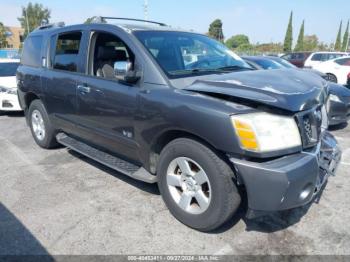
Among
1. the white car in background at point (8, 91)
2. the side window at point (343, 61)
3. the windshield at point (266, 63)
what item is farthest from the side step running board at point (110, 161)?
the side window at point (343, 61)

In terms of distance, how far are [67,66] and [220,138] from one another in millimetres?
2720

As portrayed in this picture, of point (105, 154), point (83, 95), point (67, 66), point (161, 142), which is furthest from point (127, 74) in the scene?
point (67, 66)

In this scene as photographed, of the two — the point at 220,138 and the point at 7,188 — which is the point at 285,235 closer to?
the point at 220,138

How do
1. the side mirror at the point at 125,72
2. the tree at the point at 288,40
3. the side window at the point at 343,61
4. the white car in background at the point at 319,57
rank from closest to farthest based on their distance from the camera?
the side mirror at the point at 125,72 → the side window at the point at 343,61 → the white car in background at the point at 319,57 → the tree at the point at 288,40

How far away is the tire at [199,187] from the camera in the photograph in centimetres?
261

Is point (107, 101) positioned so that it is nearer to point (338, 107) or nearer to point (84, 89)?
point (84, 89)

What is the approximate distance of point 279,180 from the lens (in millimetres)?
2357

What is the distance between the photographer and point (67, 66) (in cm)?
433

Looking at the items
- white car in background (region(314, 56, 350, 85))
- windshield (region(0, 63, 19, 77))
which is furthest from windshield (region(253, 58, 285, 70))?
windshield (region(0, 63, 19, 77))

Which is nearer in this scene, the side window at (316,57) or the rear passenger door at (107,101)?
the rear passenger door at (107,101)

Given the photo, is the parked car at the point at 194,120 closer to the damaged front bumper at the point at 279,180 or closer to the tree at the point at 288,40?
the damaged front bumper at the point at 279,180

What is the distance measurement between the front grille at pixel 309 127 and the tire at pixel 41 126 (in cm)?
375

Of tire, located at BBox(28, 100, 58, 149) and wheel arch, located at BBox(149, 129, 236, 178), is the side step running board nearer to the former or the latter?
wheel arch, located at BBox(149, 129, 236, 178)

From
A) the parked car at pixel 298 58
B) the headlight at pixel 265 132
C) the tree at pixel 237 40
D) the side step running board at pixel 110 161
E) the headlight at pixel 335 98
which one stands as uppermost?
the headlight at pixel 265 132
